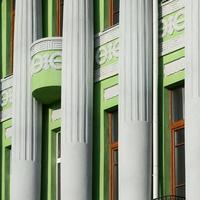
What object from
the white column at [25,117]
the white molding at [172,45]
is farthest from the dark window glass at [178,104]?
the white column at [25,117]

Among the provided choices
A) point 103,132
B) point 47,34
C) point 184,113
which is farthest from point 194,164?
point 47,34

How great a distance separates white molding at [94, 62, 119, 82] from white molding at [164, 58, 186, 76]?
6.92 feet

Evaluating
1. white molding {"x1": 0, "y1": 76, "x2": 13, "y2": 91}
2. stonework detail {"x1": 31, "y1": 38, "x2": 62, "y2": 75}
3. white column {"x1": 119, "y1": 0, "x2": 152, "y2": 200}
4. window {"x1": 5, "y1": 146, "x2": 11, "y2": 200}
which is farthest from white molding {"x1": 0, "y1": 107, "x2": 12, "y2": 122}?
white column {"x1": 119, "y1": 0, "x2": 152, "y2": 200}

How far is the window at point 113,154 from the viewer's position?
1827 inches

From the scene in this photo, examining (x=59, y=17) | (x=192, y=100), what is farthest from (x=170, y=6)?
(x=59, y=17)

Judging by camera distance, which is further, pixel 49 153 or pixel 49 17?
pixel 49 17

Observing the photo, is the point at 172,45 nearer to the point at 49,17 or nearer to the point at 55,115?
the point at 55,115

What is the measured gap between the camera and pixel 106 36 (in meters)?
47.5

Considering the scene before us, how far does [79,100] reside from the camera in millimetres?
47094

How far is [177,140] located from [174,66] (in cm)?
200

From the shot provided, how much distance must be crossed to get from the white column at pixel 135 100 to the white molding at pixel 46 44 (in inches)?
130

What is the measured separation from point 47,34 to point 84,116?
434 cm

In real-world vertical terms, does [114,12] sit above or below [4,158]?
above

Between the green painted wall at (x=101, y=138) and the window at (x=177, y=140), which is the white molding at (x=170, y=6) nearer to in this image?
the window at (x=177, y=140)
